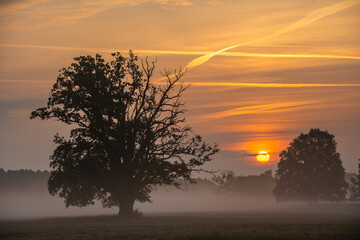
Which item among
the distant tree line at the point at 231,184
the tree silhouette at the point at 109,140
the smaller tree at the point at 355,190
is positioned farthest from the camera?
the distant tree line at the point at 231,184

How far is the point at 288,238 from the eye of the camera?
29641 millimetres

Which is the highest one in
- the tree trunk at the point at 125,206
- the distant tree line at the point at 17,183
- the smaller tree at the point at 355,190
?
the distant tree line at the point at 17,183

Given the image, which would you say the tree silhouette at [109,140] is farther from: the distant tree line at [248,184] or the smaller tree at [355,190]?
the distant tree line at [248,184]

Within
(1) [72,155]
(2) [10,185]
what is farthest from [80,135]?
(2) [10,185]

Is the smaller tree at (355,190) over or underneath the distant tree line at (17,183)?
underneath

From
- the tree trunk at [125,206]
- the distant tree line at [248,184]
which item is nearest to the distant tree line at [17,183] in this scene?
the distant tree line at [248,184]

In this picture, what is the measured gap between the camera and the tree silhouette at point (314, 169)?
9944 cm

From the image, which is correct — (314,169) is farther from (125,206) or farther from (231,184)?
(231,184)

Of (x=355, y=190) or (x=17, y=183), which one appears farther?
(x=17, y=183)

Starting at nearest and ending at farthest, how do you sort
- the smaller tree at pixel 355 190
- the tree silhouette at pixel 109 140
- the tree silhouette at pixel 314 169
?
the tree silhouette at pixel 109 140, the tree silhouette at pixel 314 169, the smaller tree at pixel 355 190

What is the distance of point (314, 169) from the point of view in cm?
10131

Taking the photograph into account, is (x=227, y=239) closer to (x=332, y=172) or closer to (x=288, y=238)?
(x=288, y=238)

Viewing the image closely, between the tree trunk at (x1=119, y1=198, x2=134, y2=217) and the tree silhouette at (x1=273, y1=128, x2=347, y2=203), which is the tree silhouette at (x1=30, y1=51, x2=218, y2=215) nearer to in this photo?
the tree trunk at (x1=119, y1=198, x2=134, y2=217)

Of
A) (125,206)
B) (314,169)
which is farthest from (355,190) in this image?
(125,206)
